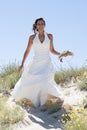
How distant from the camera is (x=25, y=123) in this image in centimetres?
805

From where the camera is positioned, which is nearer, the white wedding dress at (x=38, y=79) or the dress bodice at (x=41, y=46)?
the white wedding dress at (x=38, y=79)

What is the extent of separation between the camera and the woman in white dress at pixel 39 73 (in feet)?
31.2

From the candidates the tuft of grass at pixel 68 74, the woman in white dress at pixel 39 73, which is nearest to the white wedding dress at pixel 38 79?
the woman in white dress at pixel 39 73

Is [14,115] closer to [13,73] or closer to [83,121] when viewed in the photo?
[83,121]

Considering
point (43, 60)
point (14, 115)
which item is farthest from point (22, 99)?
point (14, 115)

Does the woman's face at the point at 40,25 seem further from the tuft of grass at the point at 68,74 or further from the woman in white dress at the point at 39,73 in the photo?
the tuft of grass at the point at 68,74

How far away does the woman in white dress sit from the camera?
9.50m

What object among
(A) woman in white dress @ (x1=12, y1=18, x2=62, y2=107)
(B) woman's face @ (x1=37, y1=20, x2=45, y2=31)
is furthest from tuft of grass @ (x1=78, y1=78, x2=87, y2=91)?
(B) woman's face @ (x1=37, y1=20, x2=45, y2=31)

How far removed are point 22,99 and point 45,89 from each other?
52 centimetres

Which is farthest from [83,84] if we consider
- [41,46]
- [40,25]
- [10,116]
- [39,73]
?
[10,116]

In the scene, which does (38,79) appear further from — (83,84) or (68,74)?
(68,74)

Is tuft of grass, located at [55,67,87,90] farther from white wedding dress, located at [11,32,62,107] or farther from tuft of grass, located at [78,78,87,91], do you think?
white wedding dress, located at [11,32,62,107]

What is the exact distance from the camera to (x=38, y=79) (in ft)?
31.3

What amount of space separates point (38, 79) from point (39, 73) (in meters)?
0.13
